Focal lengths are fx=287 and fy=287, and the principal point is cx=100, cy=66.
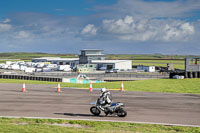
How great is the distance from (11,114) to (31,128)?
4.24m

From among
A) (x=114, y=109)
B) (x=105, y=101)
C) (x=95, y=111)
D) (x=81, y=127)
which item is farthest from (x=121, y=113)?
(x=81, y=127)

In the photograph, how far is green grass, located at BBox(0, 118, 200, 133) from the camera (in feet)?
39.2

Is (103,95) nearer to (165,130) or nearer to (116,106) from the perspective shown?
(116,106)

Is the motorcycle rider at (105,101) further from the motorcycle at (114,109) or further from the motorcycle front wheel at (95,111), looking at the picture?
the motorcycle front wheel at (95,111)

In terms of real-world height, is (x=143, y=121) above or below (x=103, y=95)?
below

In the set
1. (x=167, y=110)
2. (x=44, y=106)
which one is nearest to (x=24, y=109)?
(x=44, y=106)

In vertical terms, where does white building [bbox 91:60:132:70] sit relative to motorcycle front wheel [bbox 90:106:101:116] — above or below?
above

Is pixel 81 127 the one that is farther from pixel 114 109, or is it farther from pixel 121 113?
pixel 121 113

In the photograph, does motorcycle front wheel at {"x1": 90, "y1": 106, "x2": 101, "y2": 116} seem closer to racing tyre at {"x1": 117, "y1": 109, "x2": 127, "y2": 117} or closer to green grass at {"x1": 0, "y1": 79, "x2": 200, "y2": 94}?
racing tyre at {"x1": 117, "y1": 109, "x2": 127, "y2": 117}

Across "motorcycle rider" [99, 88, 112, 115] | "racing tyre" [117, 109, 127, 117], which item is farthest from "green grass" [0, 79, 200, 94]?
"motorcycle rider" [99, 88, 112, 115]

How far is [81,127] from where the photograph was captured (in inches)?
511

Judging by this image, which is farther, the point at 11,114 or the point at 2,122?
the point at 11,114

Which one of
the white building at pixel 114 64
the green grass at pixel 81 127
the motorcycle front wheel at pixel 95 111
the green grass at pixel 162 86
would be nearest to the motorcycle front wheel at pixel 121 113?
the motorcycle front wheel at pixel 95 111

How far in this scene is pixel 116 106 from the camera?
15.1 m
